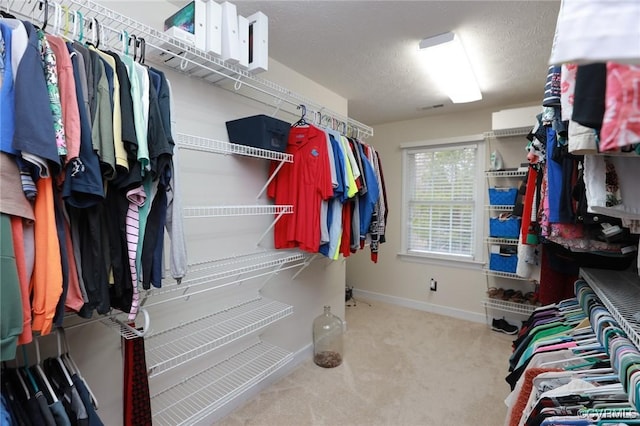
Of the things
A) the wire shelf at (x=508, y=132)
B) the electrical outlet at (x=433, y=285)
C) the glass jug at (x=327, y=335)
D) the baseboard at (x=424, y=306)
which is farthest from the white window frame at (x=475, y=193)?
the glass jug at (x=327, y=335)

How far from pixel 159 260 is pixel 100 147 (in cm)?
44

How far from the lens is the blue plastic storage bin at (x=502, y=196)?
317cm

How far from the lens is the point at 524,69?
2.51 metres

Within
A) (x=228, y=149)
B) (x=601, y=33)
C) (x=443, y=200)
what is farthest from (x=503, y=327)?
(x=601, y=33)

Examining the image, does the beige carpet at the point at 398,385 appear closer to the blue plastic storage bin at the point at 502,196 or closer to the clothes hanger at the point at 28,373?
the clothes hanger at the point at 28,373

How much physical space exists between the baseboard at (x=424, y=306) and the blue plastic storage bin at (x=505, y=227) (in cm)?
102

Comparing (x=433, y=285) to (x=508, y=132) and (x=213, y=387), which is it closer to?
(x=508, y=132)

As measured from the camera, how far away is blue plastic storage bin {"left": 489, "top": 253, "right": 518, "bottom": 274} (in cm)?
316

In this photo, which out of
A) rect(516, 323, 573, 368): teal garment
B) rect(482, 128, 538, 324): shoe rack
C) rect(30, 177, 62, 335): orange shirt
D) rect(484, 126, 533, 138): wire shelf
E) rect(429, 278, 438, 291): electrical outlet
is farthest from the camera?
rect(429, 278, 438, 291): electrical outlet

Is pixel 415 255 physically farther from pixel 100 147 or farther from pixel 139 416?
pixel 100 147

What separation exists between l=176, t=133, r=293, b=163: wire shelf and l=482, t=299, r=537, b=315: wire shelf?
108 inches

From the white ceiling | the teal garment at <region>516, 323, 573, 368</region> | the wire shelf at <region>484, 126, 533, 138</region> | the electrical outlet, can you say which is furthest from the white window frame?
Answer: the teal garment at <region>516, 323, 573, 368</region>

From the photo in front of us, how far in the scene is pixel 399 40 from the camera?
2.09 meters

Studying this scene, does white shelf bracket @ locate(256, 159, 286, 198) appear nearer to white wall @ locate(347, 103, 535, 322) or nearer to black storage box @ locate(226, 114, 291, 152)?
black storage box @ locate(226, 114, 291, 152)
